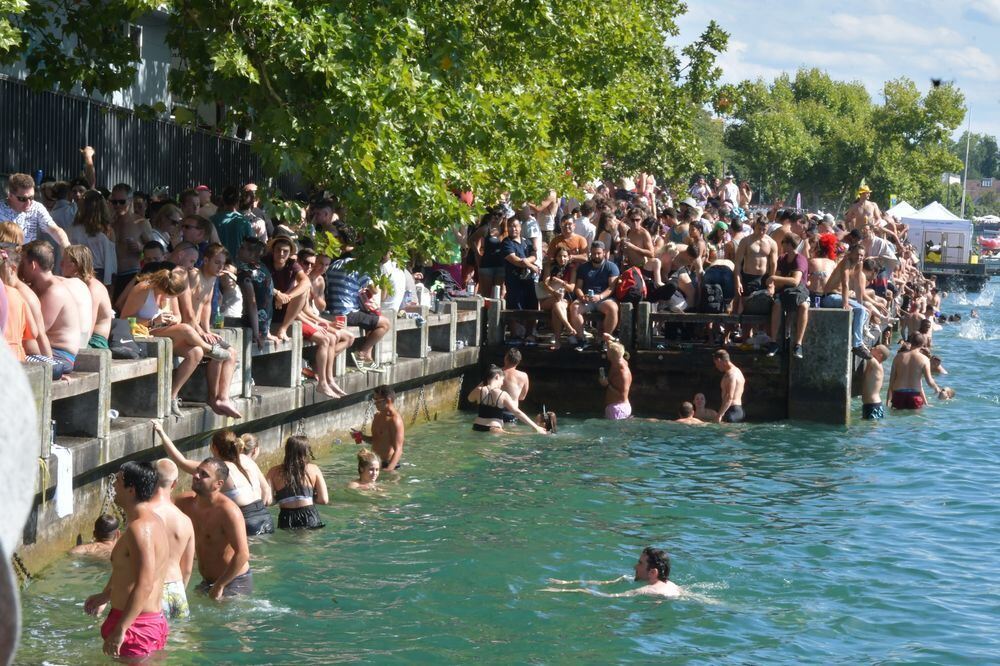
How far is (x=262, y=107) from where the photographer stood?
1488 centimetres

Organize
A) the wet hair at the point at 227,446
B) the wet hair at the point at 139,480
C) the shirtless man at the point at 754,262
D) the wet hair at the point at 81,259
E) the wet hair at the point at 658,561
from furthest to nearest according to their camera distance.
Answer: the shirtless man at the point at 754,262 < the wet hair at the point at 658,561 < the wet hair at the point at 227,446 < the wet hair at the point at 81,259 < the wet hair at the point at 139,480

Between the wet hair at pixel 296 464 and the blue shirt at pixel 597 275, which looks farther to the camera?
the blue shirt at pixel 597 275

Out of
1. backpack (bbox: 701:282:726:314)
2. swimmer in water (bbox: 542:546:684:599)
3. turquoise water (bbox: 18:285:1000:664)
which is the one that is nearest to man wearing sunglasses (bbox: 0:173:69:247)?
turquoise water (bbox: 18:285:1000:664)

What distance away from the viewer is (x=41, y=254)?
31.8ft

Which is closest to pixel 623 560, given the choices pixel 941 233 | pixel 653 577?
pixel 653 577

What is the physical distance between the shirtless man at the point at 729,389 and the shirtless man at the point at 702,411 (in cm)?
8

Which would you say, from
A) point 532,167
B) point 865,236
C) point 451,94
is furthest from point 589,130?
point 451,94

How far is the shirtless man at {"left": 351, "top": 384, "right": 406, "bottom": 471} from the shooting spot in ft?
50.3

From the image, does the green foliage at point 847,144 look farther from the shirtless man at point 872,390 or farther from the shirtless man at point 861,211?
the shirtless man at point 872,390

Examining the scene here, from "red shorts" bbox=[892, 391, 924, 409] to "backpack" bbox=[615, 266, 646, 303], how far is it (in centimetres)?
498

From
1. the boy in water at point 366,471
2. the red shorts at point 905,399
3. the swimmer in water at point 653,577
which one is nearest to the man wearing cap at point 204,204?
the boy in water at point 366,471

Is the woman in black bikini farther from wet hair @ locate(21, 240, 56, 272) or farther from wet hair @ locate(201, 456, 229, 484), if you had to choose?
wet hair @ locate(21, 240, 56, 272)

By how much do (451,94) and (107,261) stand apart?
14.3 ft

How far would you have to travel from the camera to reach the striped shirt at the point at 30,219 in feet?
37.2
